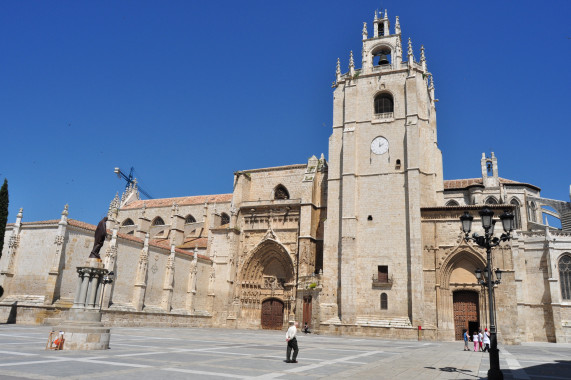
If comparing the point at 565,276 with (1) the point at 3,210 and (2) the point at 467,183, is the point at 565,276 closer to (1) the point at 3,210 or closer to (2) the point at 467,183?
(2) the point at 467,183

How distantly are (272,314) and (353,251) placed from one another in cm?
954

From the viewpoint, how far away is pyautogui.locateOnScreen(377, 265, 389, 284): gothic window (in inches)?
1078

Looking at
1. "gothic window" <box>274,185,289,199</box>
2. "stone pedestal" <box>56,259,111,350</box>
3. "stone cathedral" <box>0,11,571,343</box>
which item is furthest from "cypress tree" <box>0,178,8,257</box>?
"gothic window" <box>274,185,289,199</box>

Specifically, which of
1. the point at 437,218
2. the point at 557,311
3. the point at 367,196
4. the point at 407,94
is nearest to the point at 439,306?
the point at 437,218

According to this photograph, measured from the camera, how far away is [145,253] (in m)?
28.6

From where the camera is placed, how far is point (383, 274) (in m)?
27.5

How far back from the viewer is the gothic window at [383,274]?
27.4 metres

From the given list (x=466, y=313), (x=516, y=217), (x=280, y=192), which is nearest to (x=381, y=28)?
(x=280, y=192)

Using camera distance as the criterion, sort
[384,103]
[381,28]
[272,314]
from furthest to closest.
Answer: [381,28]
[272,314]
[384,103]

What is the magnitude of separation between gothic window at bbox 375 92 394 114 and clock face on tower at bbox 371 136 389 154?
8.53 feet

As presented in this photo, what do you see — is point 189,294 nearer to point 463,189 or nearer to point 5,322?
point 5,322

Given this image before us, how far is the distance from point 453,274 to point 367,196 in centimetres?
748

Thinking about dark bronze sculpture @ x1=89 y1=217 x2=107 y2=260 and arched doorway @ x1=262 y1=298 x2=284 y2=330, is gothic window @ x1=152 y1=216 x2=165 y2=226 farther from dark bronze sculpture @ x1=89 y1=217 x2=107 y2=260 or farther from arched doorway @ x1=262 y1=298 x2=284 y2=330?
dark bronze sculpture @ x1=89 y1=217 x2=107 y2=260

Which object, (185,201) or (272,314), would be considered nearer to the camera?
(272,314)
